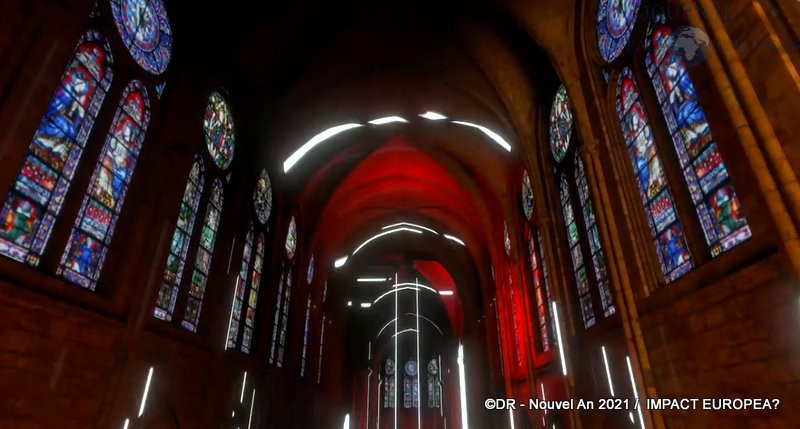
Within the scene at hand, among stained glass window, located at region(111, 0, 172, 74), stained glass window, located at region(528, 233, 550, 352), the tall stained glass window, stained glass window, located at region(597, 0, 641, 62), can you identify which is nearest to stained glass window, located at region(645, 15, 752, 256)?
stained glass window, located at region(597, 0, 641, 62)

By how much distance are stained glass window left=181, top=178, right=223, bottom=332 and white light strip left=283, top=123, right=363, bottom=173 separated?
3.64 meters

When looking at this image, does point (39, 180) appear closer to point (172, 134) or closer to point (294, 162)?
point (172, 134)

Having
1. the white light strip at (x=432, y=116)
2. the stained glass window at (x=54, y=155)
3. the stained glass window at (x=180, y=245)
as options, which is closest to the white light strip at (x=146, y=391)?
the stained glass window at (x=180, y=245)

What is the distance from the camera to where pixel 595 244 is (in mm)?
6781

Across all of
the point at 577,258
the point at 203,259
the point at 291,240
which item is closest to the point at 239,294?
the point at 203,259

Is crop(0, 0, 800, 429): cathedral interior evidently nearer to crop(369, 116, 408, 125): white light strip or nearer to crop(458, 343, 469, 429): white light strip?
crop(369, 116, 408, 125): white light strip

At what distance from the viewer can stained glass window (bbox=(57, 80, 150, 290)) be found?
4.56 metres

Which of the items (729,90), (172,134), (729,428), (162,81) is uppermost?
(162,81)

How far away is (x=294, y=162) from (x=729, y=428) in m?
10.7

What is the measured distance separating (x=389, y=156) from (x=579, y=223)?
26.6 feet

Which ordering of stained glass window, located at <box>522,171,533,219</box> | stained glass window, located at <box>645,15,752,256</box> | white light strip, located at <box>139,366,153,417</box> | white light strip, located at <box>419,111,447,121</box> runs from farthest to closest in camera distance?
white light strip, located at <box>419,111,447,121</box>, stained glass window, located at <box>522,171,533,219</box>, white light strip, located at <box>139,366,153,417</box>, stained glass window, located at <box>645,15,752,256</box>

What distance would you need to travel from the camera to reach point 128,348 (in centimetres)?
482

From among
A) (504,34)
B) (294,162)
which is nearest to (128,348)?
(294,162)

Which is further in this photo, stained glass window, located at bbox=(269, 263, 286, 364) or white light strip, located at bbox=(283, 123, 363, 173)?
white light strip, located at bbox=(283, 123, 363, 173)
